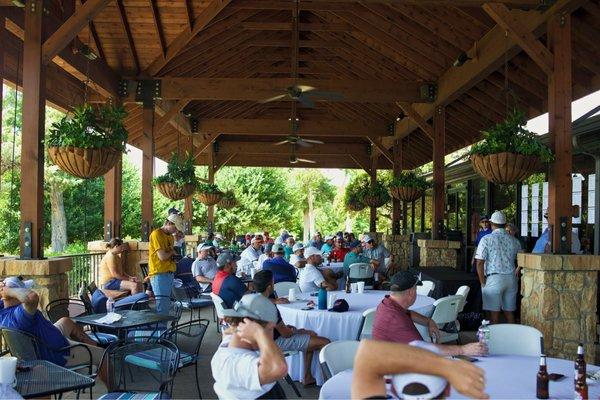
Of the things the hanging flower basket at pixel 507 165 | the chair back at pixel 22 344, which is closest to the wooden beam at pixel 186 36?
the hanging flower basket at pixel 507 165

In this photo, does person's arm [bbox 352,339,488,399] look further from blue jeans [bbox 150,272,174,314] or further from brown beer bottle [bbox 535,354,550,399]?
blue jeans [bbox 150,272,174,314]

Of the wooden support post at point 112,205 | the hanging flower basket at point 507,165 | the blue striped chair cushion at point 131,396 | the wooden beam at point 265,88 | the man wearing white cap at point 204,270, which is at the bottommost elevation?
the blue striped chair cushion at point 131,396

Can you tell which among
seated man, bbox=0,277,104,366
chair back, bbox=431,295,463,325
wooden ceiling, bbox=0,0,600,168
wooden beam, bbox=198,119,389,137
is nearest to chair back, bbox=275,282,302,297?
chair back, bbox=431,295,463,325

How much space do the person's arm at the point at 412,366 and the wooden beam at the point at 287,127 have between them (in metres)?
14.1

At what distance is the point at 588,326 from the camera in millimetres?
5973

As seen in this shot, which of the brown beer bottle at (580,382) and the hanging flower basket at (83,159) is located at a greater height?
the hanging flower basket at (83,159)

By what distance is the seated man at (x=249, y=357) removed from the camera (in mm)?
2672

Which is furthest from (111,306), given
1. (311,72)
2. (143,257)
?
(311,72)

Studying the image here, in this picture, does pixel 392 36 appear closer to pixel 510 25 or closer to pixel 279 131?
pixel 510 25

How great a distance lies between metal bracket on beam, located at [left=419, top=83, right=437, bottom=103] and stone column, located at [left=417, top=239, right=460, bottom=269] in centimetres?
265

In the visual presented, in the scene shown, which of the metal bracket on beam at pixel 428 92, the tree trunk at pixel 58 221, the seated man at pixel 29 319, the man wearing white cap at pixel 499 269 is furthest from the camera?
the tree trunk at pixel 58 221

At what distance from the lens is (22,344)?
423 cm

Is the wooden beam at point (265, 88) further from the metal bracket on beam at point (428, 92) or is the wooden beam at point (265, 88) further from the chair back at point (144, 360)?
the chair back at point (144, 360)

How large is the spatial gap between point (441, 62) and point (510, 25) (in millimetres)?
3636
